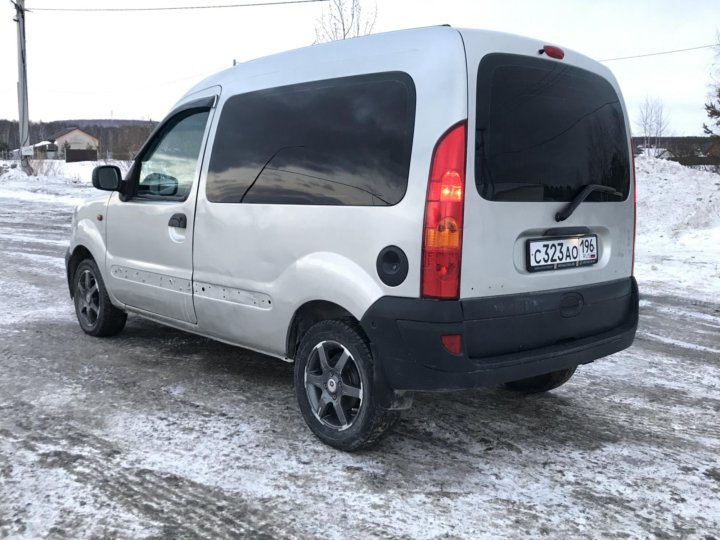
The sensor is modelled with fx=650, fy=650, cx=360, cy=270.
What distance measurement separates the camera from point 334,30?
19.3 meters

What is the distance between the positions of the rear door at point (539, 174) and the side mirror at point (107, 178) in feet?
9.38

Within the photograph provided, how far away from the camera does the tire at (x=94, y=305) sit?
17.1 ft

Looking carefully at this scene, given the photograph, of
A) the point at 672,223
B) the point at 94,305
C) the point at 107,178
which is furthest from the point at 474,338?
the point at 672,223

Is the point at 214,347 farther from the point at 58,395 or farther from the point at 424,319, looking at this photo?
the point at 424,319

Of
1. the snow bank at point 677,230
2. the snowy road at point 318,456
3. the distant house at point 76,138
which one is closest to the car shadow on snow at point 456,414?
the snowy road at point 318,456

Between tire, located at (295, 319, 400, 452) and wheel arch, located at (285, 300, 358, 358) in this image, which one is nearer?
tire, located at (295, 319, 400, 452)

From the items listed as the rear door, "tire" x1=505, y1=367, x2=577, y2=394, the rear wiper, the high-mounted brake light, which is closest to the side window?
the rear door

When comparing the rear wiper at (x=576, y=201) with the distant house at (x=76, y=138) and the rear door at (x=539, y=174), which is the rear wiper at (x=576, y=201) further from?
the distant house at (x=76, y=138)

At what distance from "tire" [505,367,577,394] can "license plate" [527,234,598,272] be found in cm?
91

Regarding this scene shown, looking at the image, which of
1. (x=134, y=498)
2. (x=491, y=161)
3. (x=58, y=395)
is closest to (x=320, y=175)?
(x=491, y=161)

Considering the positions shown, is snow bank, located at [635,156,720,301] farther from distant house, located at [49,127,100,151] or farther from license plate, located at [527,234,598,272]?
distant house, located at [49,127,100,151]

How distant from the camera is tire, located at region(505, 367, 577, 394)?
159 inches

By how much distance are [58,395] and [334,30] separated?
17.3 meters

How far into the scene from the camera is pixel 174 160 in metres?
4.38
